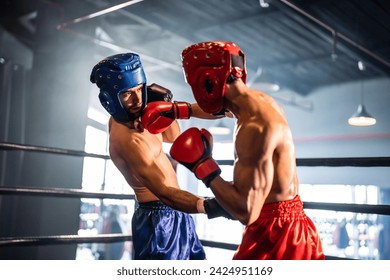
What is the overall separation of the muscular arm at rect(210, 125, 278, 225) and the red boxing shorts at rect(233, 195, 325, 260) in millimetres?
117

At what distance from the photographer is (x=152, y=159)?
70.1 inches

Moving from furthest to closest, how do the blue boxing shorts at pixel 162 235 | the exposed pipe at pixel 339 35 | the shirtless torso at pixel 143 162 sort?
the exposed pipe at pixel 339 35
the blue boxing shorts at pixel 162 235
the shirtless torso at pixel 143 162

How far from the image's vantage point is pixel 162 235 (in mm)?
1829

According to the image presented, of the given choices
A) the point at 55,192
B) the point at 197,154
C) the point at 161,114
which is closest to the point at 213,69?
the point at 197,154

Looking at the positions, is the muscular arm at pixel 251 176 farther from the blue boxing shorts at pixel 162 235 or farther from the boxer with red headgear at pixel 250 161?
the blue boxing shorts at pixel 162 235

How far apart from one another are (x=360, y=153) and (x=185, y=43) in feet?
12.8

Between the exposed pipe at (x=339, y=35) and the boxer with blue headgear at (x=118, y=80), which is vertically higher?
the exposed pipe at (x=339, y=35)

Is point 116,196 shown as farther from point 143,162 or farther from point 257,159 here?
point 257,159

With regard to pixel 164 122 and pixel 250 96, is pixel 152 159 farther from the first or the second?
pixel 250 96

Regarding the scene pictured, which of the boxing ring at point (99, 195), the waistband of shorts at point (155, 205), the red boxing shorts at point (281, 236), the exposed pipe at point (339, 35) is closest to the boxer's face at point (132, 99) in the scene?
the waistband of shorts at point (155, 205)

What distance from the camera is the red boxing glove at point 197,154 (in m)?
1.28

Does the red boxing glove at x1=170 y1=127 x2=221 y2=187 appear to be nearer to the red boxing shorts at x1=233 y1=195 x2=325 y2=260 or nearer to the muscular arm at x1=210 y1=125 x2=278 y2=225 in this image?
the muscular arm at x1=210 y1=125 x2=278 y2=225

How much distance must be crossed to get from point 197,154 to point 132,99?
626mm

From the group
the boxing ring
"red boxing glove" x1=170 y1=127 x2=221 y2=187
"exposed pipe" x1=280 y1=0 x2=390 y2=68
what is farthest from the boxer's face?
"exposed pipe" x1=280 y1=0 x2=390 y2=68
